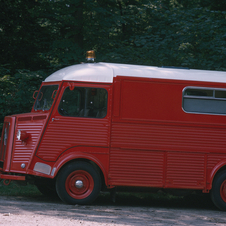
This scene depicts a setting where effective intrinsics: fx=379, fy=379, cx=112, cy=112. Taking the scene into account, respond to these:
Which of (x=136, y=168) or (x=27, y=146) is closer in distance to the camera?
(x=27, y=146)

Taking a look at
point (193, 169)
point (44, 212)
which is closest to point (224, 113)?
point (193, 169)

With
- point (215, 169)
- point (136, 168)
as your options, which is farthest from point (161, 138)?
point (215, 169)

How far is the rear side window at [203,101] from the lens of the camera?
7973 millimetres

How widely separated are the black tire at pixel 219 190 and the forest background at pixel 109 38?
434 cm

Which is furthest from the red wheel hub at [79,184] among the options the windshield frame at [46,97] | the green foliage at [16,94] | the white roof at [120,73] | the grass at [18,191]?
the green foliage at [16,94]

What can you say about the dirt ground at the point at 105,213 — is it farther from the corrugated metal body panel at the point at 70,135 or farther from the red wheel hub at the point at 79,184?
the corrugated metal body panel at the point at 70,135

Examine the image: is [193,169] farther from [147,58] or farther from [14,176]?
[147,58]

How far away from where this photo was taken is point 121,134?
770 centimetres

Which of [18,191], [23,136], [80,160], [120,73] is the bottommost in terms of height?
[18,191]

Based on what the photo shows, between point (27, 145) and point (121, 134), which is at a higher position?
point (121, 134)

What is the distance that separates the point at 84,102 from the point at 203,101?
251cm

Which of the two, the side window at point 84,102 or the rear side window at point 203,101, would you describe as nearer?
the side window at point 84,102

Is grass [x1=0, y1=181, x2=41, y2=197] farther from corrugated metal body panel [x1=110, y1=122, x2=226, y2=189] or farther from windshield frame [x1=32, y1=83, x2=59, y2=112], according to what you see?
corrugated metal body panel [x1=110, y1=122, x2=226, y2=189]

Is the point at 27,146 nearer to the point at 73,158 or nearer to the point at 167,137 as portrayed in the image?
the point at 73,158
